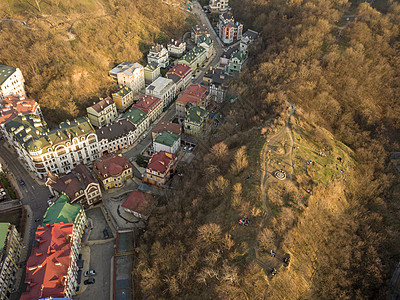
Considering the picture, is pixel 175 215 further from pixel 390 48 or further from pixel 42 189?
pixel 390 48

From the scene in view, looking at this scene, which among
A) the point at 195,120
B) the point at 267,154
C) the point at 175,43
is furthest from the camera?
the point at 175,43

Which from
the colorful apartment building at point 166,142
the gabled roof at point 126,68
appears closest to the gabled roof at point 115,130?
the colorful apartment building at point 166,142

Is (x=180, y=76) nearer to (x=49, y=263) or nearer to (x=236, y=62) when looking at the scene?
(x=236, y=62)

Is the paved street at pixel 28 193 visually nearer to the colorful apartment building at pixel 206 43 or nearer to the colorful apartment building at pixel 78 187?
the colorful apartment building at pixel 78 187

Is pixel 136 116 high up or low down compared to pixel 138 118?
up

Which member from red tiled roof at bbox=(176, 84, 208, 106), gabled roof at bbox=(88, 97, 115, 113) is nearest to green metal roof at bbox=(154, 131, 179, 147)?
red tiled roof at bbox=(176, 84, 208, 106)

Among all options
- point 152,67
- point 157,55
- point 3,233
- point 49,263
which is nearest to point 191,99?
point 152,67

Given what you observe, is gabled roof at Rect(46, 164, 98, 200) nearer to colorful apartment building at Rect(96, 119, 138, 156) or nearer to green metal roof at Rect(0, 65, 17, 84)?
colorful apartment building at Rect(96, 119, 138, 156)
